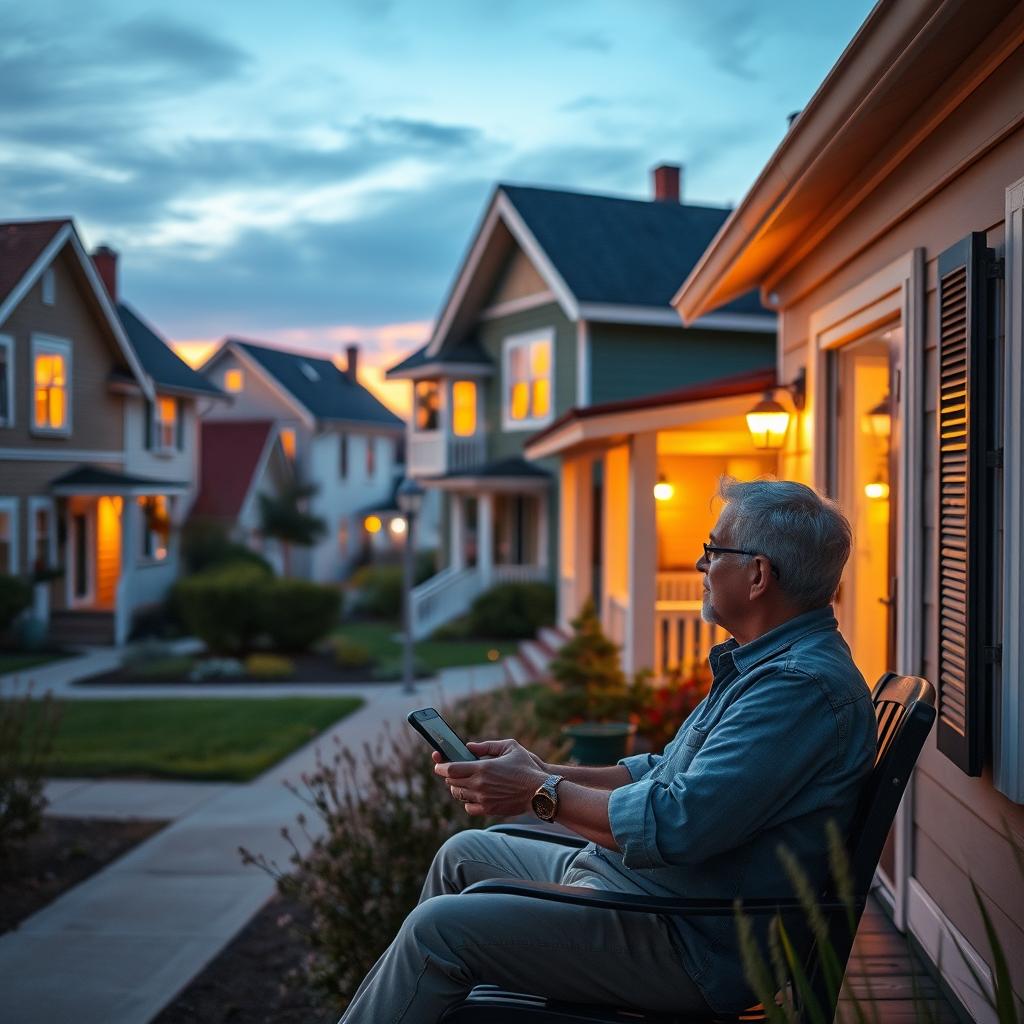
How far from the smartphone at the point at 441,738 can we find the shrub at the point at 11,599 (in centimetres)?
1664

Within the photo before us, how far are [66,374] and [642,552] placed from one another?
1403 cm

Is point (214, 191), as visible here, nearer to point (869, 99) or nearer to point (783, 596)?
point (869, 99)

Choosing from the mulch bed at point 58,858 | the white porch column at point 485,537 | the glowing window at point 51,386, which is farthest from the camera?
the white porch column at point 485,537

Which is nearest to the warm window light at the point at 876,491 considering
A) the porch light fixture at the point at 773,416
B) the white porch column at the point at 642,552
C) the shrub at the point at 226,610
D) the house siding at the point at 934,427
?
the porch light fixture at the point at 773,416

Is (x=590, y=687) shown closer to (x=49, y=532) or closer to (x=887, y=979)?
(x=887, y=979)

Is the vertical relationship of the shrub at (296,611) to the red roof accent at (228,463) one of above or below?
below

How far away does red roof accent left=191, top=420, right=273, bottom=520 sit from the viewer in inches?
1038

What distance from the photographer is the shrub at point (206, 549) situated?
24438 mm

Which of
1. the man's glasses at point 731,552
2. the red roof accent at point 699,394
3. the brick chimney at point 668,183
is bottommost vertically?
the man's glasses at point 731,552

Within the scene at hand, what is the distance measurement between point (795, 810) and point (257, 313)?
3403 centimetres

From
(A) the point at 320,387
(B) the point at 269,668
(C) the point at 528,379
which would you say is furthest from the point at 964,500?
(A) the point at 320,387

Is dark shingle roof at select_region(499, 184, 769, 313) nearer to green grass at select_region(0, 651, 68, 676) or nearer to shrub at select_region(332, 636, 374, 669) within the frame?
shrub at select_region(332, 636, 374, 669)

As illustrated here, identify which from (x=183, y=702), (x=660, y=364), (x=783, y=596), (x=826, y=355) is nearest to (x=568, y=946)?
(x=783, y=596)

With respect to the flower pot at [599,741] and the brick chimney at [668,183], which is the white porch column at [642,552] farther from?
the brick chimney at [668,183]
